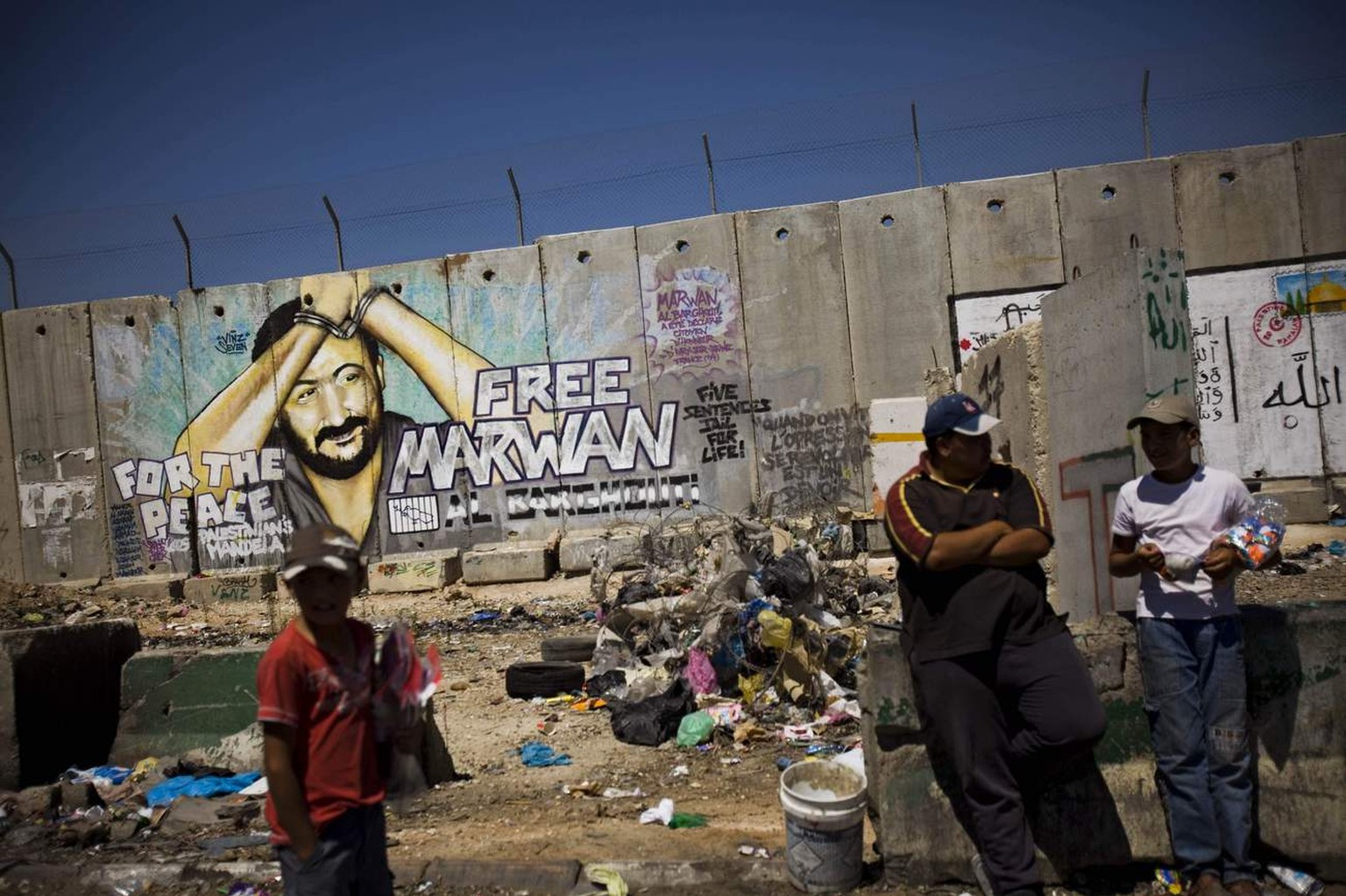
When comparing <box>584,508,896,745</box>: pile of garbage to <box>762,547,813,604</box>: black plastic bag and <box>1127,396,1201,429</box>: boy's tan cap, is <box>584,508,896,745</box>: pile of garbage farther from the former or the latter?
<box>1127,396,1201,429</box>: boy's tan cap

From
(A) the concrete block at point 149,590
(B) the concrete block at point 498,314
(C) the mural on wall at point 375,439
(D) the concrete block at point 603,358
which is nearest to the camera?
(D) the concrete block at point 603,358

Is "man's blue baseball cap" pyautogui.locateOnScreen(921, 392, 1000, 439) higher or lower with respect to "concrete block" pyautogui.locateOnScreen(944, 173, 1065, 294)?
lower

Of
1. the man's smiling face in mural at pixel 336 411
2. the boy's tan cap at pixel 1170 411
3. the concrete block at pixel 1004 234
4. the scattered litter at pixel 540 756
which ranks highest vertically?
the concrete block at pixel 1004 234

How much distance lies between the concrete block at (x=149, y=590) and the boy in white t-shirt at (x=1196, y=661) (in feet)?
51.7

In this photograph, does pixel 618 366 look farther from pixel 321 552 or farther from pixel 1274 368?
pixel 321 552

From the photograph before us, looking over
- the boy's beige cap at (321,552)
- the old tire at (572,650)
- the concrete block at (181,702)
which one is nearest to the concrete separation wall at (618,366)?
the old tire at (572,650)

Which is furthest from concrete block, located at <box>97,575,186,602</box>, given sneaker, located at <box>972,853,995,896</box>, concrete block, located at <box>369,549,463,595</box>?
sneaker, located at <box>972,853,995,896</box>

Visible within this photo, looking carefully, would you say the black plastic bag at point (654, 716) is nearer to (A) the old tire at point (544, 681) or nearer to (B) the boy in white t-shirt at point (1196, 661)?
(A) the old tire at point (544, 681)

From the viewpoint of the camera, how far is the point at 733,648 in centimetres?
711

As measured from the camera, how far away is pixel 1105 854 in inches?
146

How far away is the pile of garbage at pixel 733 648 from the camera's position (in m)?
6.49

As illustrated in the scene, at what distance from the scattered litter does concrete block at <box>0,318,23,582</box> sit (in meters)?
14.9

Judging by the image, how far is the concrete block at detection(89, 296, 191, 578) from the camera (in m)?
16.5

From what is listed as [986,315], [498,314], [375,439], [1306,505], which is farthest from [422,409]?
[1306,505]
